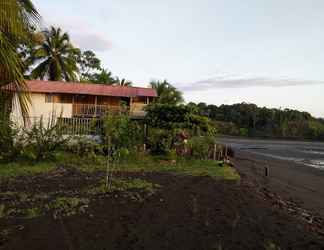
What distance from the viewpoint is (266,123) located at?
5819 cm

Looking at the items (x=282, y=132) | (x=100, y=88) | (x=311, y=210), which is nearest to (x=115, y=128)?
(x=311, y=210)

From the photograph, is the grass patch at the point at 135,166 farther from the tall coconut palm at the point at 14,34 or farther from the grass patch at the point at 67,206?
the tall coconut palm at the point at 14,34

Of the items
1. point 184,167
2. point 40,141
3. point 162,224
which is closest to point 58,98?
point 40,141

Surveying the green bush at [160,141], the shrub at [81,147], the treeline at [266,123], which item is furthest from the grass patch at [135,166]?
the treeline at [266,123]

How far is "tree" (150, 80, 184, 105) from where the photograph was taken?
24.4 meters

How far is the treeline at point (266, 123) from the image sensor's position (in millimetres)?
55469

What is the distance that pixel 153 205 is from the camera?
6.12 metres

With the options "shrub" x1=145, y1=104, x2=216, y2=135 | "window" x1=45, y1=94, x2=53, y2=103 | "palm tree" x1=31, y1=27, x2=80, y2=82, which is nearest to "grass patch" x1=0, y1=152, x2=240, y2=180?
"shrub" x1=145, y1=104, x2=216, y2=135

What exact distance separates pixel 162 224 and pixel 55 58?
78.1 feet

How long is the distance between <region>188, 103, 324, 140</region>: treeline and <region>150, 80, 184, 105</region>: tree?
26.6 metres

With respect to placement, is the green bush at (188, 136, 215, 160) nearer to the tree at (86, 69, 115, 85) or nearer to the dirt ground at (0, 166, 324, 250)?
the dirt ground at (0, 166, 324, 250)

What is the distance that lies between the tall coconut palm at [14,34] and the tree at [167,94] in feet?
68.5

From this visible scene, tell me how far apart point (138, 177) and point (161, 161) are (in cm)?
345

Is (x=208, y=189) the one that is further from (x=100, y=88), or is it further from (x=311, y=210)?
(x=100, y=88)
